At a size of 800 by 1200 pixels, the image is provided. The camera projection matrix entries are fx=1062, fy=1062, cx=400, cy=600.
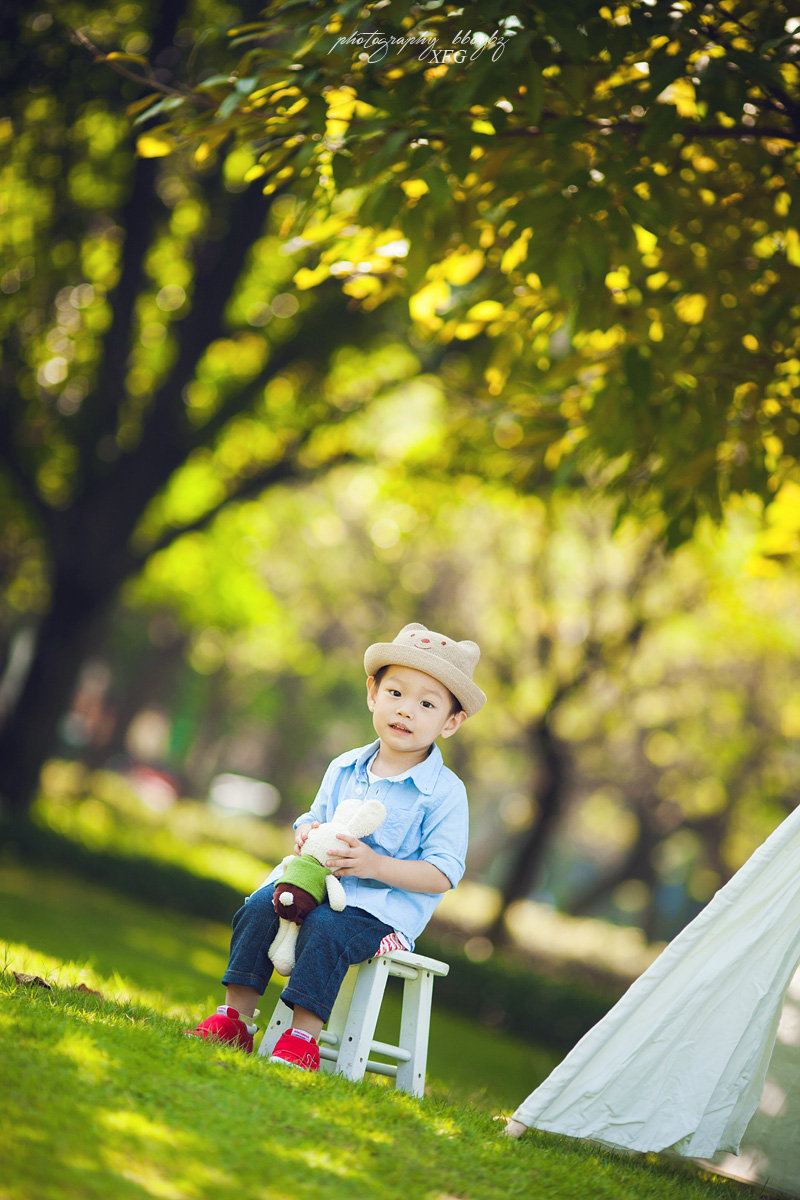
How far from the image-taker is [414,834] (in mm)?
3996

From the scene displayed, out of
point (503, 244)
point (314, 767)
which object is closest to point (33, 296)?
point (503, 244)

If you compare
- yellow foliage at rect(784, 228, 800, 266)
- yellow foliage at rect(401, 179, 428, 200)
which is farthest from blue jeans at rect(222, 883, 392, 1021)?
yellow foliage at rect(784, 228, 800, 266)

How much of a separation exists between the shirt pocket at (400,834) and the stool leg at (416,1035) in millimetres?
466

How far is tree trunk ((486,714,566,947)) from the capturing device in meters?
15.4

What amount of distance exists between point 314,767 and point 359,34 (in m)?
42.0

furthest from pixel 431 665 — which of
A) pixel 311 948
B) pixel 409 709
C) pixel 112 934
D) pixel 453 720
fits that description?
pixel 112 934

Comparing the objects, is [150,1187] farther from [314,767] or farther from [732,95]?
[314,767]

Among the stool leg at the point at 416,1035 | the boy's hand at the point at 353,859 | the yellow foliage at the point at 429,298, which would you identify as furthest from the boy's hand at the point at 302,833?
the yellow foliage at the point at 429,298

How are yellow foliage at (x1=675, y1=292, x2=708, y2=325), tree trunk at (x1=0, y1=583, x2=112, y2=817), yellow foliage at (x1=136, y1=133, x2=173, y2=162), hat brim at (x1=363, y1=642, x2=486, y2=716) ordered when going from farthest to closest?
1. tree trunk at (x1=0, y1=583, x2=112, y2=817)
2. yellow foliage at (x1=675, y1=292, x2=708, y2=325)
3. yellow foliage at (x1=136, y1=133, x2=173, y2=162)
4. hat brim at (x1=363, y1=642, x2=486, y2=716)

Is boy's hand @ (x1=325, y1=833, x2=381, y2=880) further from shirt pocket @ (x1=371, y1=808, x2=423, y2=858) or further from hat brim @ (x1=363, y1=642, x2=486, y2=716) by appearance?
hat brim @ (x1=363, y1=642, x2=486, y2=716)

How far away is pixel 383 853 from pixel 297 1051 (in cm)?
75

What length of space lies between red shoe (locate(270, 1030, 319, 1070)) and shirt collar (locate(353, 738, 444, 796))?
95 centimetres

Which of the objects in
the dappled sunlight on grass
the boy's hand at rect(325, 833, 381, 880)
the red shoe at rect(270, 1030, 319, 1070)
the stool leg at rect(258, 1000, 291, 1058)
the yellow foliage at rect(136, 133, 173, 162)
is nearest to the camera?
the dappled sunlight on grass

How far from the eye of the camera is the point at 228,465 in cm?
1415
